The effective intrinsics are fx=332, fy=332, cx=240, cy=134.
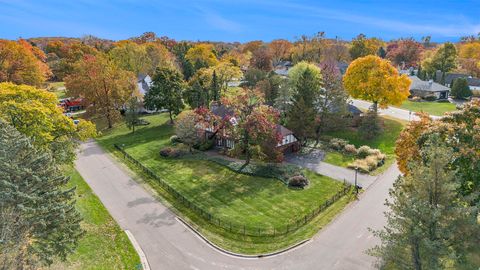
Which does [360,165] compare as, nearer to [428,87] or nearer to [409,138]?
[409,138]

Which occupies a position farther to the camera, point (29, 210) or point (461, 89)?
point (461, 89)

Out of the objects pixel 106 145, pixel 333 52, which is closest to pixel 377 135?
pixel 106 145

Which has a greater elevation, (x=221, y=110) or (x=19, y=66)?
(x=19, y=66)

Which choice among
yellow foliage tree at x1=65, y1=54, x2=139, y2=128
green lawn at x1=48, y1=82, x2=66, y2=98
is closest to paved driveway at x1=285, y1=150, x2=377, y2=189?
yellow foliage tree at x1=65, y1=54, x2=139, y2=128

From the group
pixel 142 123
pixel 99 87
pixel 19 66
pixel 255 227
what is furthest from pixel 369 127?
pixel 19 66

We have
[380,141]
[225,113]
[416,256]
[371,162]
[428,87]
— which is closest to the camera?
[416,256]

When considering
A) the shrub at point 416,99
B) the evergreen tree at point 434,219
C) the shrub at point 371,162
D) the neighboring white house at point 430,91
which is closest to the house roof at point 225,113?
the shrub at point 371,162
